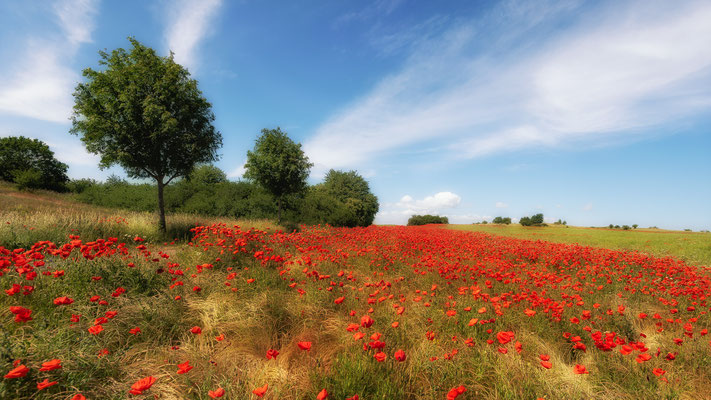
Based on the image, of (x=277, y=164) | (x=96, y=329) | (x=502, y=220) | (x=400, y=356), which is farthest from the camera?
(x=502, y=220)

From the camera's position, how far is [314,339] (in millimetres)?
3748

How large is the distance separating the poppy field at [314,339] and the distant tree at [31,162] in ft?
130

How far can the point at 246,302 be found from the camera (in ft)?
15.3

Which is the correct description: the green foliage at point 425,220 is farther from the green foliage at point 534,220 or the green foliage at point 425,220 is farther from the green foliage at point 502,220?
the green foliage at point 534,220

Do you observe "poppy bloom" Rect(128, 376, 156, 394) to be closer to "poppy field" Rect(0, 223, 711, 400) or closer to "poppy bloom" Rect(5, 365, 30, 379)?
"poppy field" Rect(0, 223, 711, 400)

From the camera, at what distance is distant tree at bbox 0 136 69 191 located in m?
32.1

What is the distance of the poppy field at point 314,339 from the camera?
2520mm

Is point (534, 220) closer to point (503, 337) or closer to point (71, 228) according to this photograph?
point (503, 337)

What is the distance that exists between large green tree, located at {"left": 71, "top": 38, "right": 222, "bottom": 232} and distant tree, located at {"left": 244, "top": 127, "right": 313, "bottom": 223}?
14.4ft

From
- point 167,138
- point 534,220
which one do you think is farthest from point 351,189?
point 167,138

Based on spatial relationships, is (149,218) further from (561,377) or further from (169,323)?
(561,377)

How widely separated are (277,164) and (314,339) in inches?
632

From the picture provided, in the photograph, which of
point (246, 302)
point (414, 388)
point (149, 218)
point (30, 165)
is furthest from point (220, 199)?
point (30, 165)

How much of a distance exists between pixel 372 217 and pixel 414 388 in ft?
116
